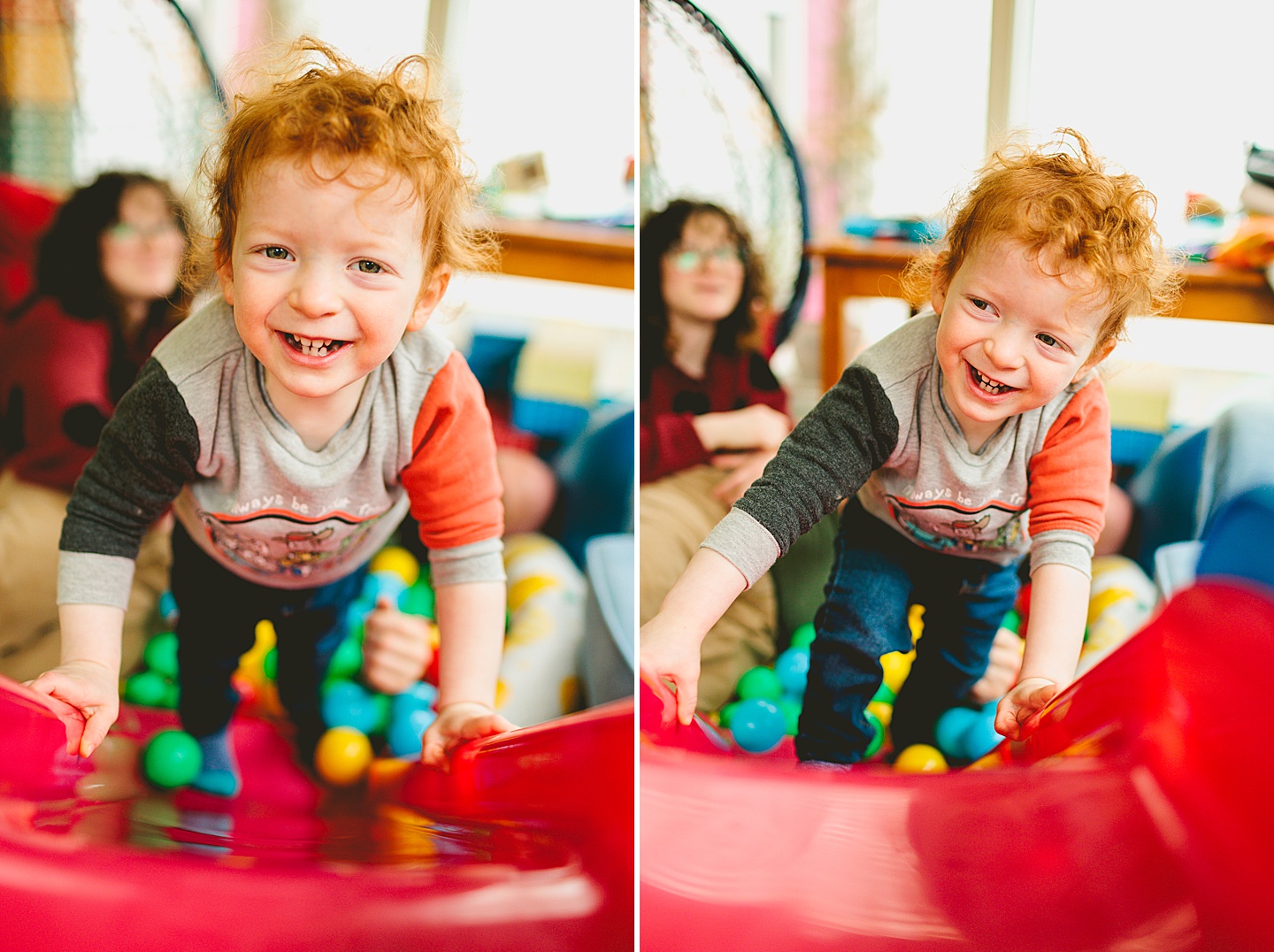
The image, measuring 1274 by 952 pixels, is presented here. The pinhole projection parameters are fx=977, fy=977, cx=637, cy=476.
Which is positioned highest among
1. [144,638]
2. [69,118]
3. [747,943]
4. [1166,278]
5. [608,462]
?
[69,118]

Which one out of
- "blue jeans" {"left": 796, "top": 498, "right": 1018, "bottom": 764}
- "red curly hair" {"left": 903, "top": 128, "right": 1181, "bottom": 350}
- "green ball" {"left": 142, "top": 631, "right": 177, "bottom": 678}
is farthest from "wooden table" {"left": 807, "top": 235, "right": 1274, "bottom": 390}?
"green ball" {"left": 142, "top": 631, "right": 177, "bottom": 678}

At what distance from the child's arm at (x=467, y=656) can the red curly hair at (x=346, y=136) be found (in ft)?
0.72

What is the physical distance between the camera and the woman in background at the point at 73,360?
773mm

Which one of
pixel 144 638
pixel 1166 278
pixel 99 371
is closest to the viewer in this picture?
pixel 1166 278

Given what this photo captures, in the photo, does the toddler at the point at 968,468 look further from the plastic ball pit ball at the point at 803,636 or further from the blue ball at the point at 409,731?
the blue ball at the point at 409,731

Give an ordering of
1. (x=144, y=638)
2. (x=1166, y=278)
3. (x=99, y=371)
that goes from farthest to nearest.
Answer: (x=99, y=371)
(x=144, y=638)
(x=1166, y=278)

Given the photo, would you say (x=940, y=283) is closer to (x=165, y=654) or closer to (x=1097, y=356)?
(x=1097, y=356)

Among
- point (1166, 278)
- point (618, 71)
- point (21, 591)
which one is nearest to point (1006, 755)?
point (1166, 278)

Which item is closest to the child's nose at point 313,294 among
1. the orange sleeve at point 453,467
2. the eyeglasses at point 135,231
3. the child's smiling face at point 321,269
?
the child's smiling face at point 321,269

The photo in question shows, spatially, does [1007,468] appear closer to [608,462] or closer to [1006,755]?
[1006,755]

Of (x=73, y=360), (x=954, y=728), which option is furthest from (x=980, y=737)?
(x=73, y=360)

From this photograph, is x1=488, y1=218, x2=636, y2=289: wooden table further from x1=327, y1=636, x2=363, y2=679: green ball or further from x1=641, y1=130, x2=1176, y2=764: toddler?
x1=327, y1=636, x2=363, y2=679: green ball

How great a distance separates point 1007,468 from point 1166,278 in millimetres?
152

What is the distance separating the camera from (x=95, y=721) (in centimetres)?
62
